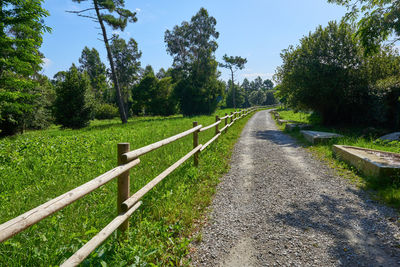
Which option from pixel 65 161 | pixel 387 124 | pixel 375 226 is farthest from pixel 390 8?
pixel 65 161

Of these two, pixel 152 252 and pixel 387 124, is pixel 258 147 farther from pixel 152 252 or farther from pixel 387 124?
pixel 387 124

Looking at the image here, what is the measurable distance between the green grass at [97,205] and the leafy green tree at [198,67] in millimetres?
25529

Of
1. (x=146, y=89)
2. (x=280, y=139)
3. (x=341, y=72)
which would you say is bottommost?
(x=280, y=139)

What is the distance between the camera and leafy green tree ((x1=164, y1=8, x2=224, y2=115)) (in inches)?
1251

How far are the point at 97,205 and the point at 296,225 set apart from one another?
10.7 ft

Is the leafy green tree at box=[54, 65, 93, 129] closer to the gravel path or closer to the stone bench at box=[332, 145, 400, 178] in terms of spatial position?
the gravel path

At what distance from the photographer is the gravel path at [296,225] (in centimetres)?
267

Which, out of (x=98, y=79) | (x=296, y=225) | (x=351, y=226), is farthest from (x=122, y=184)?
(x=98, y=79)

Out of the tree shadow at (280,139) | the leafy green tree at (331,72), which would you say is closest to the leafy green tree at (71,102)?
the tree shadow at (280,139)

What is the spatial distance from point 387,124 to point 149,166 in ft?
47.1

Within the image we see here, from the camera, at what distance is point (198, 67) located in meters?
32.0

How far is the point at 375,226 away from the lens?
325 centimetres

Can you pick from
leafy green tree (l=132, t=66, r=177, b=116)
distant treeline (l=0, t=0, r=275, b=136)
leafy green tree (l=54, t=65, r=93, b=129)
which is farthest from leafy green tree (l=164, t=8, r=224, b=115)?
leafy green tree (l=54, t=65, r=93, b=129)

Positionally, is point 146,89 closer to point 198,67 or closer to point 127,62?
point 127,62
